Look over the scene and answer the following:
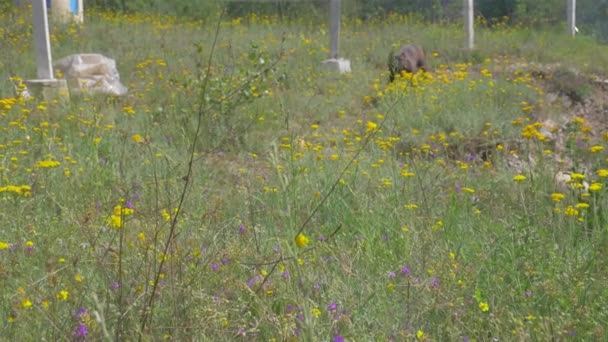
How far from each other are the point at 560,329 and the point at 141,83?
7225 millimetres

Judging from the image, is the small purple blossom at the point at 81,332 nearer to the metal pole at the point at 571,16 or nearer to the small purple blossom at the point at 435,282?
the small purple blossom at the point at 435,282

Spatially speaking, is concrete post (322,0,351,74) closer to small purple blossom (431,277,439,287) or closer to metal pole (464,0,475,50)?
metal pole (464,0,475,50)

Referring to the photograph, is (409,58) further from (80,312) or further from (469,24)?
(80,312)

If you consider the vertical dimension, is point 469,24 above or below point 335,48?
above

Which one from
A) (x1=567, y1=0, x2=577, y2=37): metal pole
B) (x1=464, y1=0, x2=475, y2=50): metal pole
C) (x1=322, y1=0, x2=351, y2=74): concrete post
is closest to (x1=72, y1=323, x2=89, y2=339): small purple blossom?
(x1=322, y1=0, x2=351, y2=74): concrete post

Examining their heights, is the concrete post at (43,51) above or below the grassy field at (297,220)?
above

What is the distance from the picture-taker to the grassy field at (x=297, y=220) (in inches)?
102

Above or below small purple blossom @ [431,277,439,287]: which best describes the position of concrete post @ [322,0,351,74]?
above

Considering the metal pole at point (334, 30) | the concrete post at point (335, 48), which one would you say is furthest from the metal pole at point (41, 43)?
the metal pole at point (334, 30)

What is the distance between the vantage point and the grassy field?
259 centimetres

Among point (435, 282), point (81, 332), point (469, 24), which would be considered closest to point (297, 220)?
point (435, 282)

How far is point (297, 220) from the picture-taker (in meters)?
3.87

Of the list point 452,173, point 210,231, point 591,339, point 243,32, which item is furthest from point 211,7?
point 591,339

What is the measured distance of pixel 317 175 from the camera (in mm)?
4805
